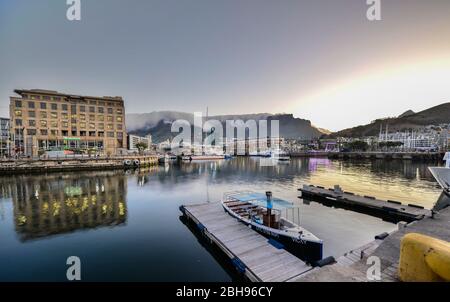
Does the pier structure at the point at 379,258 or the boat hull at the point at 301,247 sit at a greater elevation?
the pier structure at the point at 379,258

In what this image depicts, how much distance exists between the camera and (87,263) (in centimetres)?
1422

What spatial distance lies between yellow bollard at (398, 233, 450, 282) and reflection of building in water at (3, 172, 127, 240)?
76.0 ft

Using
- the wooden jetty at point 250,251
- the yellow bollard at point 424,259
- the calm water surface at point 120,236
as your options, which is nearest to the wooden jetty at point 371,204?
the calm water surface at point 120,236

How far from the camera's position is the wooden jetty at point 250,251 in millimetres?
10195

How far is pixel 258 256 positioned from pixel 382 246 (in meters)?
6.97

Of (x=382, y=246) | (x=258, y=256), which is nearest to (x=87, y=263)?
(x=258, y=256)

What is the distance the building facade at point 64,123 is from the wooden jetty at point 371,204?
301ft

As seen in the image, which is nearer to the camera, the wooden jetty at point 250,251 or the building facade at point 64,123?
the wooden jetty at point 250,251

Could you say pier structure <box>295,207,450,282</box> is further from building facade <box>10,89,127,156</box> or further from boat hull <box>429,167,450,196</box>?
building facade <box>10,89,127,156</box>

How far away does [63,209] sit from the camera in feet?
82.9

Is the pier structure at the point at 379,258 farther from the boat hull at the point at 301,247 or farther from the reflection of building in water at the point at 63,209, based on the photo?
the reflection of building in water at the point at 63,209

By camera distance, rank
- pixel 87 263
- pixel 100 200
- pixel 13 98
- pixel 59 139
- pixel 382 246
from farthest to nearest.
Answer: pixel 59 139, pixel 13 98, pixel 100 200, pixel 87 263, pixel 382 246

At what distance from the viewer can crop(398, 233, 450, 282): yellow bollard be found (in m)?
5.66

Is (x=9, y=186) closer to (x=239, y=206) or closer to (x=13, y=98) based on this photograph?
(x=239, y=206)
